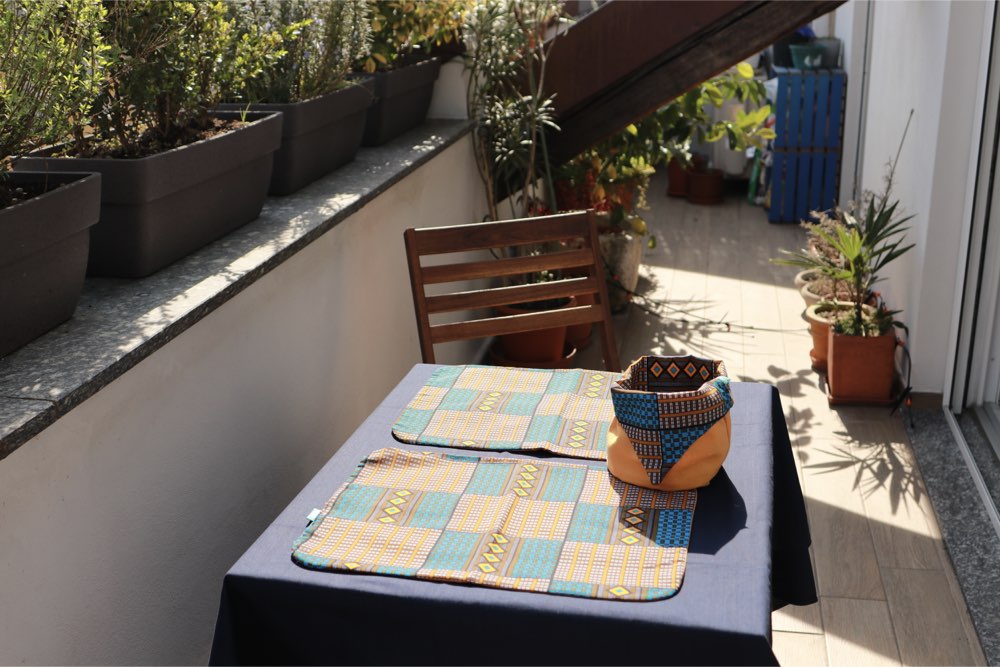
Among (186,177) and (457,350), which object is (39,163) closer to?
(186,177)

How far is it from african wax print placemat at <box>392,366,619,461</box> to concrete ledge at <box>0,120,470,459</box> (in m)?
0.45

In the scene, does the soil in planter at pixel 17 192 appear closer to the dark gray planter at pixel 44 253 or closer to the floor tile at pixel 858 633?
the dark gray planter at pixel 44 253

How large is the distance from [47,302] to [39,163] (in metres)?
0.49

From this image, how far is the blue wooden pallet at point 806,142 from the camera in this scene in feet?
21.1

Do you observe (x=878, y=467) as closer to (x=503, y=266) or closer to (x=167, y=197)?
(x=503, y=266)

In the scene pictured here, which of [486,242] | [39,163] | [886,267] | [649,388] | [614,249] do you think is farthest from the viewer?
[614,249]

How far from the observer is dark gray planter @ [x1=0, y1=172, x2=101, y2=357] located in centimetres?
162

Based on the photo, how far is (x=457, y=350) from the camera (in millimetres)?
4137

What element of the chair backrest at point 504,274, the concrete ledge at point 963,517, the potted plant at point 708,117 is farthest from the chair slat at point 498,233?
the potted plant at point 708,117

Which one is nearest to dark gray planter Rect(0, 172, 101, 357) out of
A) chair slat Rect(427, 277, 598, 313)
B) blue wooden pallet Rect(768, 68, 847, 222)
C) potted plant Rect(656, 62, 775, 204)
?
chair slat Rect(427, 277, 598, 313)

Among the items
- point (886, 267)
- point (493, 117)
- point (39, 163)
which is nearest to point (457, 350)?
point (493, 117)

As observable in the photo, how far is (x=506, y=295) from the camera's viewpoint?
2.74 metres

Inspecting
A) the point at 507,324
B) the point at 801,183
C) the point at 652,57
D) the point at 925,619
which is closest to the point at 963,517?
the point at 925,619

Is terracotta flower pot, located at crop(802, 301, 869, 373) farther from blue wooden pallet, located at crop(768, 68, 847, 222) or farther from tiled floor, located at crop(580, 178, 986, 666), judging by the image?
blue wooden pallet, located at crop(768, 68, 847, 222)
